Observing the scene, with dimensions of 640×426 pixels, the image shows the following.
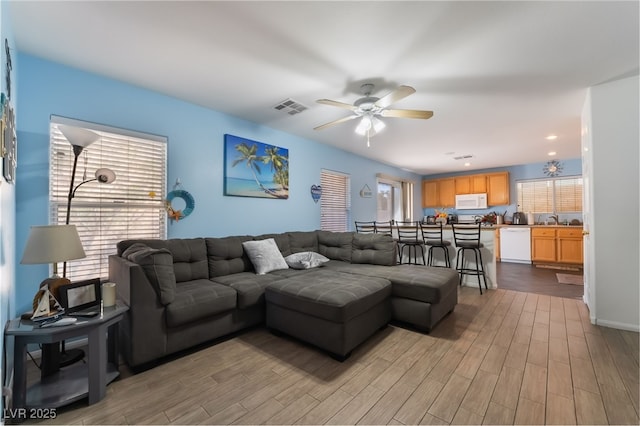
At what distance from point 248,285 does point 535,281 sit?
509 centimetres

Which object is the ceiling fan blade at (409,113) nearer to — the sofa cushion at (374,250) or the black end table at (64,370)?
the sofa cushion at (374,250)

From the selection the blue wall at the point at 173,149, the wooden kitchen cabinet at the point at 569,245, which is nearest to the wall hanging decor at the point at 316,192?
the blue wall at the point at 173,149

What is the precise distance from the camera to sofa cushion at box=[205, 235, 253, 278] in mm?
3051

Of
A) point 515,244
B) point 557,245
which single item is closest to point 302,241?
point 515,244

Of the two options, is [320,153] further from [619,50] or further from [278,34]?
[619,50]

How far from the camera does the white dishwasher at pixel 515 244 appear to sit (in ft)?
21.2

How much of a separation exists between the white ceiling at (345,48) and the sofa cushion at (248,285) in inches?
81.9

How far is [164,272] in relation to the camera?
214 cm

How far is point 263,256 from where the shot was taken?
329cm

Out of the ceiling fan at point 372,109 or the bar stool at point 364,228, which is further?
the bar stool at point 364,228

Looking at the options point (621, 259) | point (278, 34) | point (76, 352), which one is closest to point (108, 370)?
point (76, 352)

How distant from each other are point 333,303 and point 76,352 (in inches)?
82.4

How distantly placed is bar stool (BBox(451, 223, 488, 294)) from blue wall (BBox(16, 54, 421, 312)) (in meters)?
2.47

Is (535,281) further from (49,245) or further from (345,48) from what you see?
(49,245)
